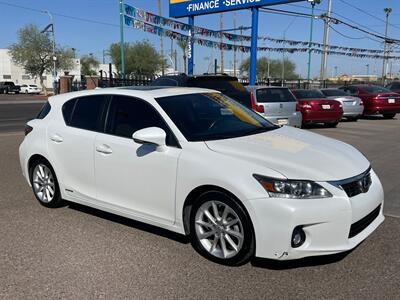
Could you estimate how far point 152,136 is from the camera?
420 centimetres

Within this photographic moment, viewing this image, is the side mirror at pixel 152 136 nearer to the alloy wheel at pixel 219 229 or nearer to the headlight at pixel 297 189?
the alloy wheel at pixel 219 229

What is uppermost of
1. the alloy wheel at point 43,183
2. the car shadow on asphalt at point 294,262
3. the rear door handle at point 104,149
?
the rear door handle at point 104,149

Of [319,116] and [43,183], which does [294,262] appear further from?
[319,116]

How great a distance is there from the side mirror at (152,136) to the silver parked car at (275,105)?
800 cm

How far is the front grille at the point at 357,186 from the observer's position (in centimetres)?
371

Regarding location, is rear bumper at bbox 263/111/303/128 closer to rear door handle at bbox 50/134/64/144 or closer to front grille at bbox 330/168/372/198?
rear door handle at bbox 50/134/64/144

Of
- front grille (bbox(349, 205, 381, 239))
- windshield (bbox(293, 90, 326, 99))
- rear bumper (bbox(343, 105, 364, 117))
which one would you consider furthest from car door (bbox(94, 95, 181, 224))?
rear bumper (bbox(343, 105, 364, 117))

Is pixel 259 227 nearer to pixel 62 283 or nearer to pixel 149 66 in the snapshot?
pixel 62 283

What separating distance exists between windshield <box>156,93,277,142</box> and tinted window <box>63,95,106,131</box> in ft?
2.83

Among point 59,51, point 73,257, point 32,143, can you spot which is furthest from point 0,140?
point 59,51

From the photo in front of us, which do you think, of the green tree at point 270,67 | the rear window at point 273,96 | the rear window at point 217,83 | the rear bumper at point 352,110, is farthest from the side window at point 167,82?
the green tree at point 270,67

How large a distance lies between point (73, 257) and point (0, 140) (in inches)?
336

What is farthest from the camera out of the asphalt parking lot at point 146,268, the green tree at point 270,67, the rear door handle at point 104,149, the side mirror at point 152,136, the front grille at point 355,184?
the green tree at point 270,67

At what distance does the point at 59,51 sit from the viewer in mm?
70250
